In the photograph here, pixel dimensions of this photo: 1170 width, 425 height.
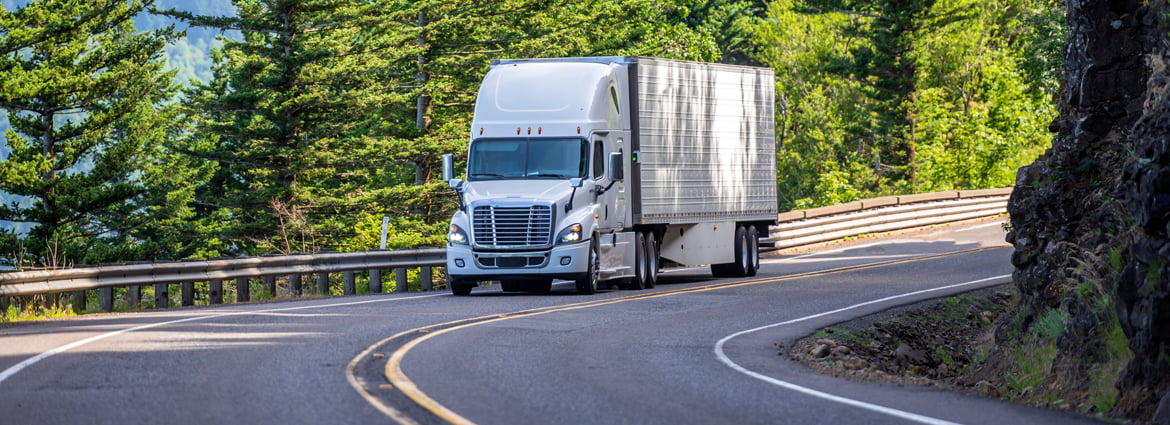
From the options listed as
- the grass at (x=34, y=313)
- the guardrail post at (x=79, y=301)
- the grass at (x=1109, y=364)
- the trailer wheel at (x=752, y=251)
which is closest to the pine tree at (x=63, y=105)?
the guardrail post at (x=79, y=301)

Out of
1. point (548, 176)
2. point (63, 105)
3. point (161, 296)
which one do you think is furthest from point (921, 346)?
point (63, 105)

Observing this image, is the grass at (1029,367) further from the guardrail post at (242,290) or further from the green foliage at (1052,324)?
the guardrail post at (242,290)

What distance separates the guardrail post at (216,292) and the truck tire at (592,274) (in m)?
5.87

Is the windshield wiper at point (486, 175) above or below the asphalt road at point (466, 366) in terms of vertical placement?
above

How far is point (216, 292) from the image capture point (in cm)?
2098

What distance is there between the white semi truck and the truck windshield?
2 cm

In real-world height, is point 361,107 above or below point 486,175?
above

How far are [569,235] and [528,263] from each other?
2.69ft

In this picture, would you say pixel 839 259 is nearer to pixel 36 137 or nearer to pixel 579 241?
pixel 579 241

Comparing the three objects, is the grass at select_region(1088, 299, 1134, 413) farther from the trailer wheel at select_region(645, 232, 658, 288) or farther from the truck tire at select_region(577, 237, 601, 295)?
the trailer wheel at select_region(645, 232, 658, 288)

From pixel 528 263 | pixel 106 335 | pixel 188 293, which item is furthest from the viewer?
pixel 528 263

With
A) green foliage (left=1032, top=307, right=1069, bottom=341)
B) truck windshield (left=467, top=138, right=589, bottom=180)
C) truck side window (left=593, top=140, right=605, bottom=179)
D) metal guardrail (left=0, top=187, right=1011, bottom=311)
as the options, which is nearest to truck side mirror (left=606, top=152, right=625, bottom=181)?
truck side window (left=593, top=140, right=605, bottom=179)

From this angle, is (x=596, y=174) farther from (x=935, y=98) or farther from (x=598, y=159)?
(x=935, y=98)

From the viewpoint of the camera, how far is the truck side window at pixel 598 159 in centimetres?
2153
